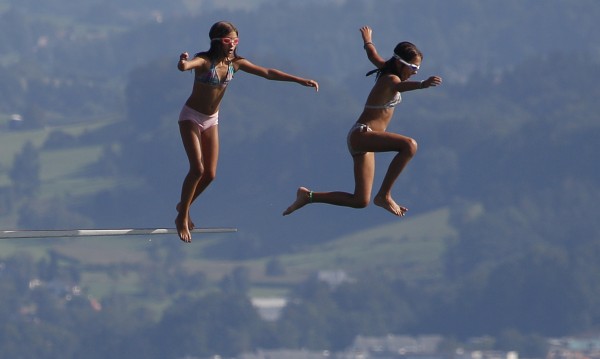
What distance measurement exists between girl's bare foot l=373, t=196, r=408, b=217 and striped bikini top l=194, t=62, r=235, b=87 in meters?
2.47

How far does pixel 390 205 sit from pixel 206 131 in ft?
8.16

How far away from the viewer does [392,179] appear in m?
30.4

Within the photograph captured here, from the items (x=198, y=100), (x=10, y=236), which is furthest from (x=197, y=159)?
(x=10, y=236)

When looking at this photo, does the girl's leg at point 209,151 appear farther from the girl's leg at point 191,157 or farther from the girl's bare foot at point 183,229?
the girl's bare foot at point 183,229

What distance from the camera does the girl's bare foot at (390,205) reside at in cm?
2997

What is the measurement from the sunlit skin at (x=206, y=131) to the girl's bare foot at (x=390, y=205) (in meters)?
1.99

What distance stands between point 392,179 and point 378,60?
1.55 metres

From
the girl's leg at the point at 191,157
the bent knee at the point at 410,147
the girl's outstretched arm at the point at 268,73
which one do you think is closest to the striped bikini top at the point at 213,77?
the girl's outstretched arm at the point at 268,73

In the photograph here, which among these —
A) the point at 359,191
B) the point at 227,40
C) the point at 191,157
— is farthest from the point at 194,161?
the point at 359,191

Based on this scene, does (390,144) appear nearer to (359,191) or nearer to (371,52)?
(359,191)

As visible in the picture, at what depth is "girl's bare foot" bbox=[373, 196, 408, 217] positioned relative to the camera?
98.3 ft

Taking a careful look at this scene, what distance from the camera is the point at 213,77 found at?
29.3m

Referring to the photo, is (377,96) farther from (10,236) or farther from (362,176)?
(10,236)

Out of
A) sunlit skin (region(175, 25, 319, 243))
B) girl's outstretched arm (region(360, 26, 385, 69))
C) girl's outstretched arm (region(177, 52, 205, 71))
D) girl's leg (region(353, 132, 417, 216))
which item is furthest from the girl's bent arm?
girl's outstretched arm (region(177, 52, 205, 71))
